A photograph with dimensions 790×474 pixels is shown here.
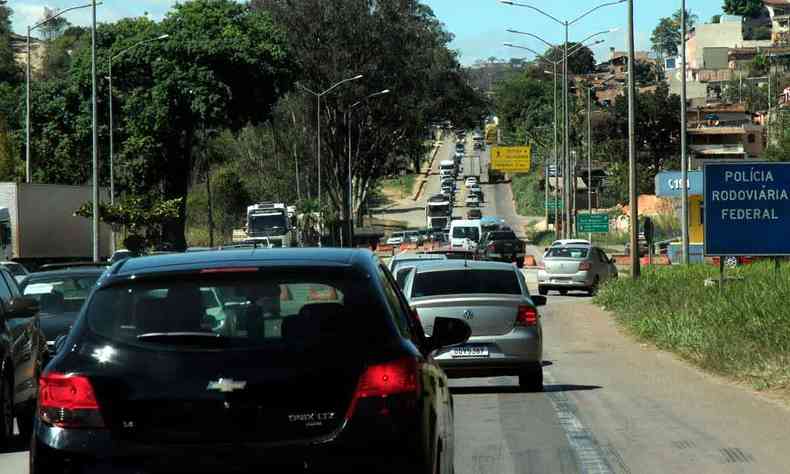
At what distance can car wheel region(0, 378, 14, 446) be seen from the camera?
13.0 meters

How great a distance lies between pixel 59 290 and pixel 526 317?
5.87m

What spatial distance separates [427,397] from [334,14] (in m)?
75.7

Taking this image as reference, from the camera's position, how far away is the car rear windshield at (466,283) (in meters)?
18.4

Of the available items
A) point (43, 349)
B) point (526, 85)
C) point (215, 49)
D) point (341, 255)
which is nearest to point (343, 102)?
point (215, 49)

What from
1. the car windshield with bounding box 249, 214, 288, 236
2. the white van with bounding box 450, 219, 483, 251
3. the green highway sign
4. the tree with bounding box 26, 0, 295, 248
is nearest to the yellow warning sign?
the white van with bounding box 450, 219, 483, 251

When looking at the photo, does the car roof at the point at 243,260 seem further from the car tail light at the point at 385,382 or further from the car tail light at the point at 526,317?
the car tail light at the point at 526,317

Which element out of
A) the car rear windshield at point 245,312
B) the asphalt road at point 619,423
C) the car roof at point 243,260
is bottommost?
the asphalt road at point 619,423

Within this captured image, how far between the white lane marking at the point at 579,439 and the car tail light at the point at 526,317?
2.81 ft

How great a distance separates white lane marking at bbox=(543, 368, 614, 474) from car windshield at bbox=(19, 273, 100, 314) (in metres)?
5.88

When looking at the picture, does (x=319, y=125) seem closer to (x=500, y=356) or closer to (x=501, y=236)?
(x=501, y=236)

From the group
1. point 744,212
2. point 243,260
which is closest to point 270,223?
point 744,212

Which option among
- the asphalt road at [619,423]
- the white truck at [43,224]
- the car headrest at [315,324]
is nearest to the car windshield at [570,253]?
the white truck at [43,224]

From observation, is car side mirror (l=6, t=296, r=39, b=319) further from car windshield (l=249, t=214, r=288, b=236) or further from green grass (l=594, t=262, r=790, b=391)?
car windshield (l=249, t=214, r=288, b=236)

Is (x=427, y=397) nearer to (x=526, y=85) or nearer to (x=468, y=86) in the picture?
(x=468, y=86)
